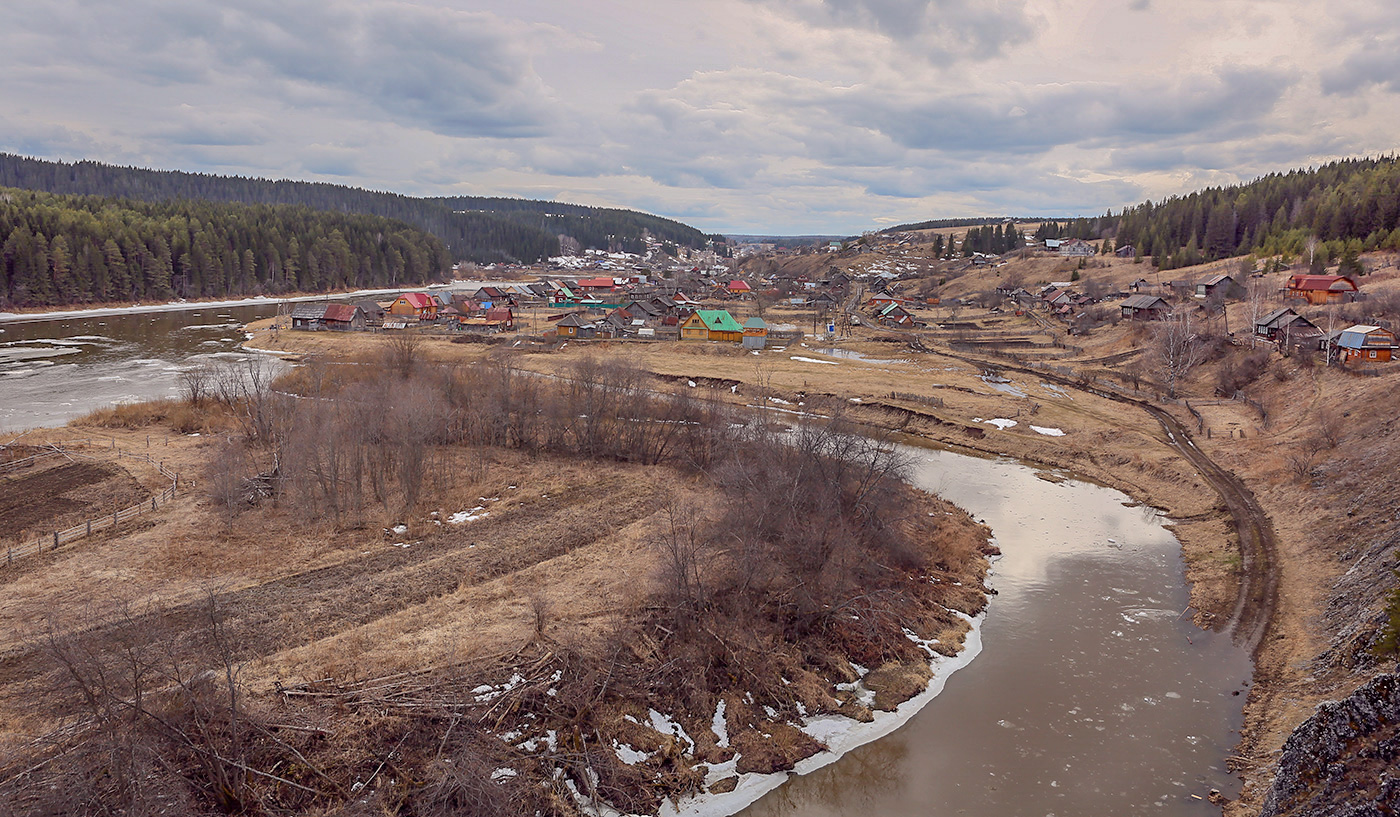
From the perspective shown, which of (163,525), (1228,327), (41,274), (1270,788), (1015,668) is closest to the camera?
(1270,788)

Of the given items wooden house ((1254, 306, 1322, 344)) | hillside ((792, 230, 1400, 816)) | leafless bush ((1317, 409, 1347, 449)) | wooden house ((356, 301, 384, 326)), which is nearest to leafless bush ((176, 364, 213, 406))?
wooden house ((356, 301, 384, 326))

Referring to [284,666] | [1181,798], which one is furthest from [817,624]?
[284,666]

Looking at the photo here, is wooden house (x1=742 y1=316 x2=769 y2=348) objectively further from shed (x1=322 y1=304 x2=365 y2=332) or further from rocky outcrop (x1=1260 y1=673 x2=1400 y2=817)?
rocky outcrop (x1=1260 y1=673 x2=1400 y2=817)

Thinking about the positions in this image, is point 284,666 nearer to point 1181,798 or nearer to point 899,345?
point 1181,798

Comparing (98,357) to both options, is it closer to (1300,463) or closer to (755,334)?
(755,334)

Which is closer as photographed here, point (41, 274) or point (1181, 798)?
point (1181, 798)

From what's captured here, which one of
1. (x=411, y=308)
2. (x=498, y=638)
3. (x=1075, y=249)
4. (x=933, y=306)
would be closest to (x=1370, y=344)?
(x=498, y=638)

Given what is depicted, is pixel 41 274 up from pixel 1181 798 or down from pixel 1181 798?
up
